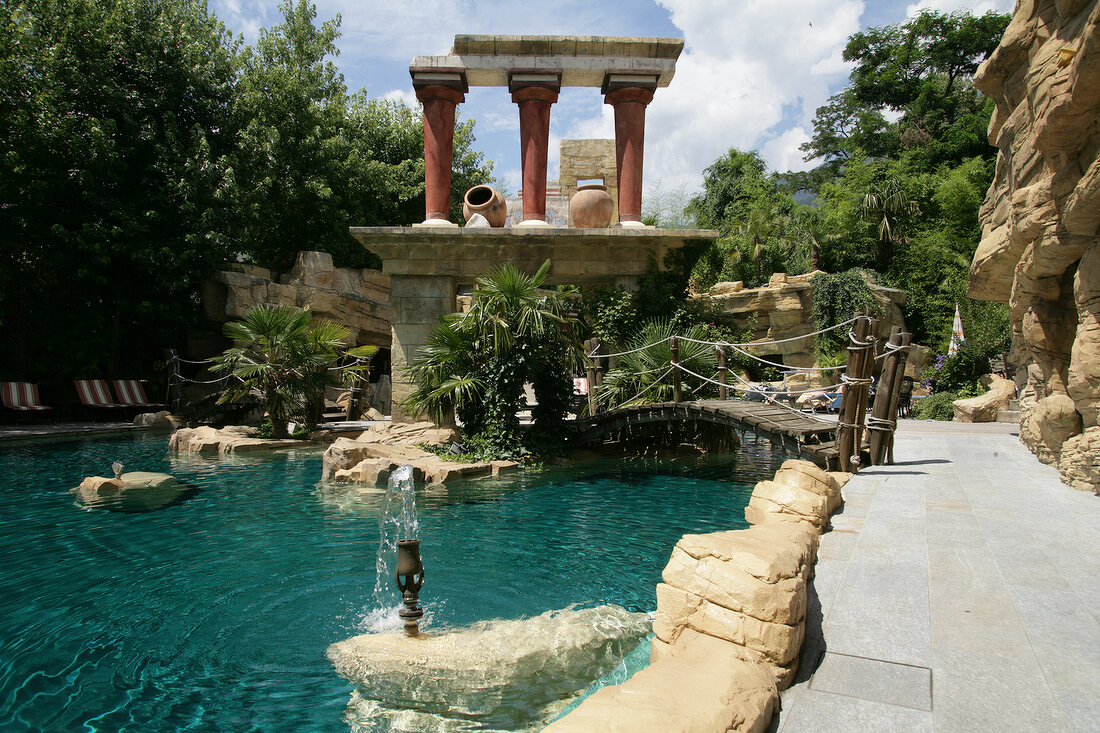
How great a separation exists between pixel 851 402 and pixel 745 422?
1837mm

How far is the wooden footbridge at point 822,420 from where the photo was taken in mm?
6898

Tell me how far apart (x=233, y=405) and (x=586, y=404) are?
9096 mm

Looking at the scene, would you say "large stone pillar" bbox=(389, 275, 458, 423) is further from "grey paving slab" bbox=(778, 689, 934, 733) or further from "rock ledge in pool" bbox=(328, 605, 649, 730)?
"grey paving slab" bbox=(778, 689, 934, 733)

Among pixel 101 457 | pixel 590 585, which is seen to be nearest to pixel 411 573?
pixel 590 585

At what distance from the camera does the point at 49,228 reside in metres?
16.2

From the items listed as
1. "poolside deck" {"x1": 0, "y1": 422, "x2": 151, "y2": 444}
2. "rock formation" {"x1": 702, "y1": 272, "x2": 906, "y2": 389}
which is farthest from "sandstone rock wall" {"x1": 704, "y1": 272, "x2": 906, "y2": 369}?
"poolside deck" {"x1": 0, "y1": 422, "x2": 151, "y2": 444}

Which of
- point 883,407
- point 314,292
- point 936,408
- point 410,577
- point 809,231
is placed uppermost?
→ point 809,231

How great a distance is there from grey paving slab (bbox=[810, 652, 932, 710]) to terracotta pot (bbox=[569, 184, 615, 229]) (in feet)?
35.9

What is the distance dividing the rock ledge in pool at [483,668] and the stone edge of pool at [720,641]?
2.29 ft

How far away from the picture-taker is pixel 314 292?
19.8 m

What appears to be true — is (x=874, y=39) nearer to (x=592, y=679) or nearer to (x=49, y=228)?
(x=49, y=228)

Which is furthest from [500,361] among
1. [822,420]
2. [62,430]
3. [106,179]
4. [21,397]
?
[106,179]

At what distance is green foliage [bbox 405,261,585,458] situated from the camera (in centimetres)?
1011

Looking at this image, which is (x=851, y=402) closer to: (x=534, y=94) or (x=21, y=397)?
(x=534, y=94)
